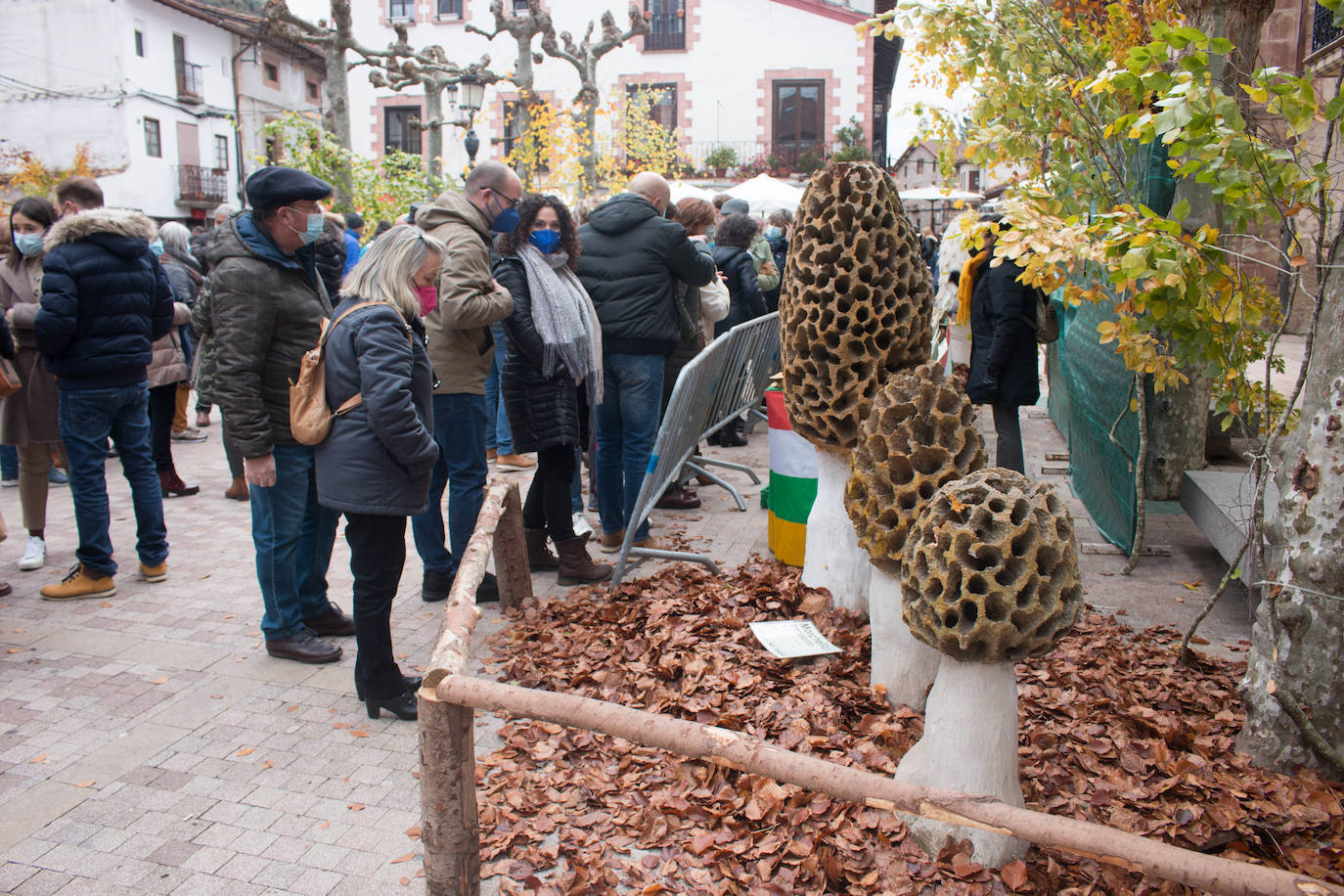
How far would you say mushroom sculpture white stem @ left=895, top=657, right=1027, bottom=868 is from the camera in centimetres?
290

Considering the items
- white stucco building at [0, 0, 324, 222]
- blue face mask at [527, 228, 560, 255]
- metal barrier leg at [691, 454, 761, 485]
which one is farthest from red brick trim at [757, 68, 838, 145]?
blue face mask at [527, 228, 560, 255]

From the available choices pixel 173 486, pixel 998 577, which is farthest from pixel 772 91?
pixel 998 577

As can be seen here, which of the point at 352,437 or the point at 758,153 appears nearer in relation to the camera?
the point at 352,437

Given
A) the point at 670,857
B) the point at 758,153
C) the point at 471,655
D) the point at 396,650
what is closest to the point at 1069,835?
the point at 670,857

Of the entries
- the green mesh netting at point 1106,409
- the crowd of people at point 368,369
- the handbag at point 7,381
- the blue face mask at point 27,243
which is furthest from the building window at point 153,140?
the green mesh netting at point 1106,409

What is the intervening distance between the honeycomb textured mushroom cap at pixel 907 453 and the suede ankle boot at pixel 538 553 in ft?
8.64

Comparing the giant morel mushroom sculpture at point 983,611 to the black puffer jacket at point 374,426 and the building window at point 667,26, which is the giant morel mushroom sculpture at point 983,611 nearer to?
the black puffer jacket at point 374,426

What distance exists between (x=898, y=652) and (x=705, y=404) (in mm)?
2949

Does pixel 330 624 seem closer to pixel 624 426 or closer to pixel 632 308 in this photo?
pixel 624 426

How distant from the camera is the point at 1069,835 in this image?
1.91 metres

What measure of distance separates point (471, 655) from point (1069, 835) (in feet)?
10.7

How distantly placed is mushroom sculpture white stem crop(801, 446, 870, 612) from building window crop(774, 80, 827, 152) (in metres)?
31.5

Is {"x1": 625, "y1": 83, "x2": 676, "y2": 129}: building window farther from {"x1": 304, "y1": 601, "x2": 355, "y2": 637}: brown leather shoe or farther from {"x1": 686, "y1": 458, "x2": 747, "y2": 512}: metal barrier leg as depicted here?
{"x1": 304, "y1": 601, "x2": 355, "y2": 637}: brown leather shoe

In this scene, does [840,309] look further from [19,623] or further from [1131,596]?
[19,623]
